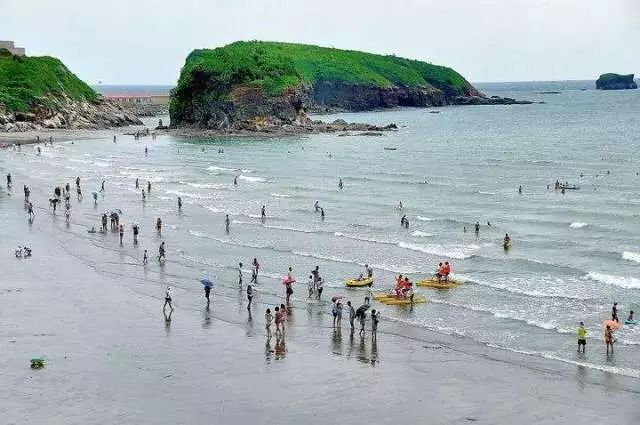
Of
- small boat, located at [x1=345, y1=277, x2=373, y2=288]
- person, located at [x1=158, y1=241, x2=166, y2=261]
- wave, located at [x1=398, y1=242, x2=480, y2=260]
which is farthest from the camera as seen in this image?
wave, located at [x1=398, y1=242, x2=480, y2=260]

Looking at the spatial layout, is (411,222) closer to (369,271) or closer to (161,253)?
(369,271)

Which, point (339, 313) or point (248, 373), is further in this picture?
point (339, 313)

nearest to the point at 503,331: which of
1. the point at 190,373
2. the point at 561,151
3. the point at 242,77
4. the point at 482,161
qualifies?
the point at 190,373

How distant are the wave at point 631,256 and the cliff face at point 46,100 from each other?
107803 millimetres

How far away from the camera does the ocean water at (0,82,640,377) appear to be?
119ft

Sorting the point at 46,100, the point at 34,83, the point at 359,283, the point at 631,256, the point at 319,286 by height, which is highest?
the point at 34,83

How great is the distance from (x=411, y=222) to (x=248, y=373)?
104ft

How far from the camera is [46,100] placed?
142625mm

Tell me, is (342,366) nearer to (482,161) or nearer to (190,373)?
(190,373)

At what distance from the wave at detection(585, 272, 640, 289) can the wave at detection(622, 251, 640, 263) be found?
3972mm

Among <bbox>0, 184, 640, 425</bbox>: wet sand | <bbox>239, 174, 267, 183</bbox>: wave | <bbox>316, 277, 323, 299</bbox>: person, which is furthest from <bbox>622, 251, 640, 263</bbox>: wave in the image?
<bbox>239, 174, 267, 183</bbox>: wave

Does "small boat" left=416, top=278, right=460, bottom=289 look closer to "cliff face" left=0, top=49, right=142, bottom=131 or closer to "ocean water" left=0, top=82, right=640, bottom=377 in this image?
"ocean water" left=0, top=82, right=640, bottom=377

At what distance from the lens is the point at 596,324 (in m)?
33.6

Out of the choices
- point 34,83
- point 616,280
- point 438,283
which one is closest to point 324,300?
point 438,283
